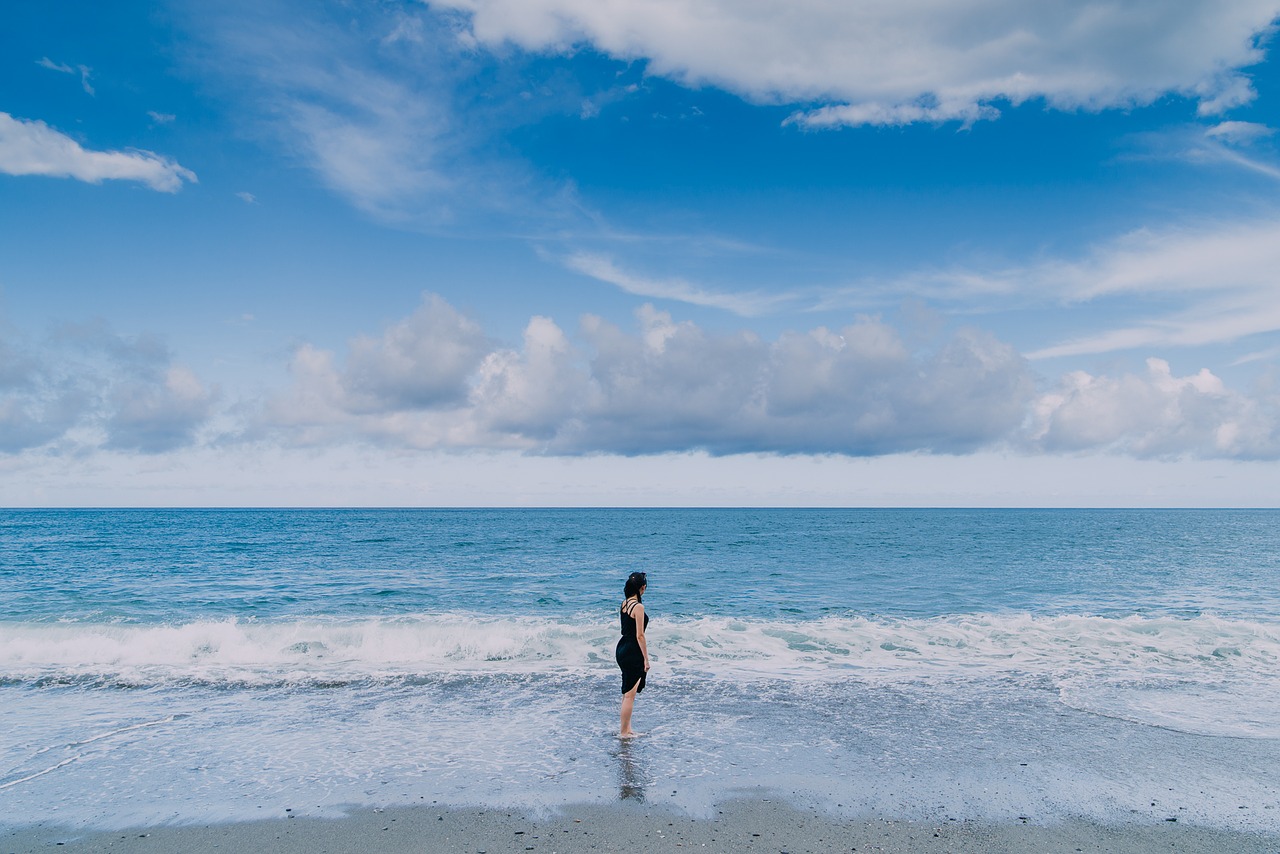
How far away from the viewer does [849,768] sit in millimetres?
8578

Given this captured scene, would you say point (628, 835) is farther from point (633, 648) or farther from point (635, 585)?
point (635, 585)

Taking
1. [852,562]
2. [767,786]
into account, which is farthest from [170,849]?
[852,562]

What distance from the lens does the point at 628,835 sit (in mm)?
6844

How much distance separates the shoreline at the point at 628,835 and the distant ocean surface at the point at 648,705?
0.92 ft

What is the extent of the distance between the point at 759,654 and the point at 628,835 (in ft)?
31.4

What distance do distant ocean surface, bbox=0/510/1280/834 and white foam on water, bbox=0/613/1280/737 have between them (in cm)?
11

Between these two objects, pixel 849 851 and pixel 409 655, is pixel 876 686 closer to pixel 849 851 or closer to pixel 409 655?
pixel 849 851

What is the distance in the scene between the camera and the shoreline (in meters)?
6.63

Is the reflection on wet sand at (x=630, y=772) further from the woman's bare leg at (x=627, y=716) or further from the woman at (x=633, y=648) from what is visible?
the woman at (x=633, y=648)

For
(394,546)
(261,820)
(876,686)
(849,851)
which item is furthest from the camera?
(394,546)

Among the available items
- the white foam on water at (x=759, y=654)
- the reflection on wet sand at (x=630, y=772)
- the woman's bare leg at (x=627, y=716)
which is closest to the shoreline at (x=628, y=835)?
the reflection on wet sand at (x=630, y=772)

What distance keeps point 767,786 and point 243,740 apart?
23.8ft

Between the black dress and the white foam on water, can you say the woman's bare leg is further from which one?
the white foam on water

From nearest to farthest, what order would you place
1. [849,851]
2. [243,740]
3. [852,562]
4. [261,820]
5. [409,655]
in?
[849,851] < [261,820] < [243,740] < [409,655] < [852,562]
